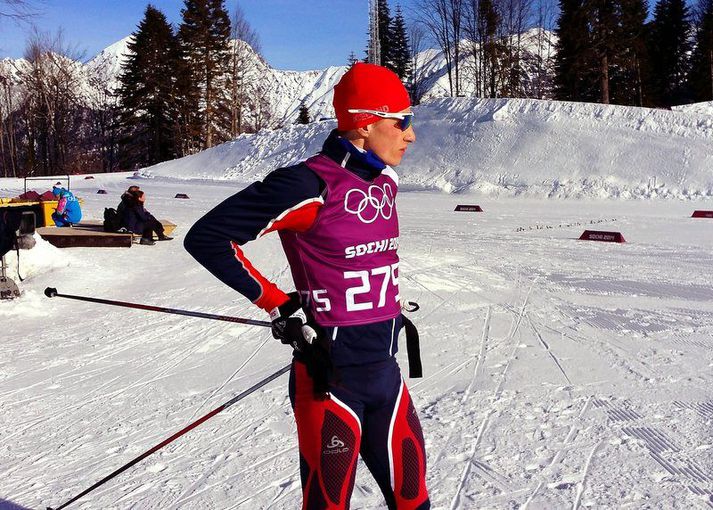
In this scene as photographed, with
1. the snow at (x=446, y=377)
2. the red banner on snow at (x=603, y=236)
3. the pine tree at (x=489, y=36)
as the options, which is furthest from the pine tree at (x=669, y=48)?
the red banner on snow at (x=603, y=236)

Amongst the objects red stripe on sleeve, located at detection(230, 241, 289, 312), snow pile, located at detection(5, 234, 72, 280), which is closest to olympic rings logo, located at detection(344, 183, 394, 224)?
red stripe on sleeve, located at detection(230, 241, 289, 312)

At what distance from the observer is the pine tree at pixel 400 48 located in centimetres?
5820

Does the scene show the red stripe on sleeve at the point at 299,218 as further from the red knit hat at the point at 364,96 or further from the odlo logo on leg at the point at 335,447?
the odlo logo on leg at the point at 335,447

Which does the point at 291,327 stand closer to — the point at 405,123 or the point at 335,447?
the point at 335,447

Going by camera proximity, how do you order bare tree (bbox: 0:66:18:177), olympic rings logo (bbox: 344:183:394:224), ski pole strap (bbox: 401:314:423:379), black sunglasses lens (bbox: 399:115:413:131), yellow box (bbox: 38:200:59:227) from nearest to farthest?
olympic rings logo (bbox: 344:183:394:224) < black sunglasses lens (bbox: 399:115:413:131) < ski pole strap (bbox: 401:314:423:379) < yellow box (bbox: 38:200:59:227) < bare tree (bbox: 0:66:18:177)

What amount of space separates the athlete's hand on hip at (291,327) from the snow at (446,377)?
157 centimetres

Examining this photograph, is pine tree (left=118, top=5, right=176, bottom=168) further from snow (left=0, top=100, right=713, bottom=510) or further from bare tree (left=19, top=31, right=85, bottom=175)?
snow (left=0, top=100, right=713, bottom=510)

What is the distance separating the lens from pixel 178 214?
17.9 m

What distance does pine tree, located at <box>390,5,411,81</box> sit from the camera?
58.2 m

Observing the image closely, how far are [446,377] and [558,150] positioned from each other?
71.9 ft

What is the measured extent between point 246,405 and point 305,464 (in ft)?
8.57

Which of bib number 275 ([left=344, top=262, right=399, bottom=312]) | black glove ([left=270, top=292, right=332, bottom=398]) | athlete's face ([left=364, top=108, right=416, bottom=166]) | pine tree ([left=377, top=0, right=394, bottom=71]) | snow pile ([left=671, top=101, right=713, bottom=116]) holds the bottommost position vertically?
black glove ([left=270, top=292, right=332, bottom=398])

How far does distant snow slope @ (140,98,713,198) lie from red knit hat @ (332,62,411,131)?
2093 cm

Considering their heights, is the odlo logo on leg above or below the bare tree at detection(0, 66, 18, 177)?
below
